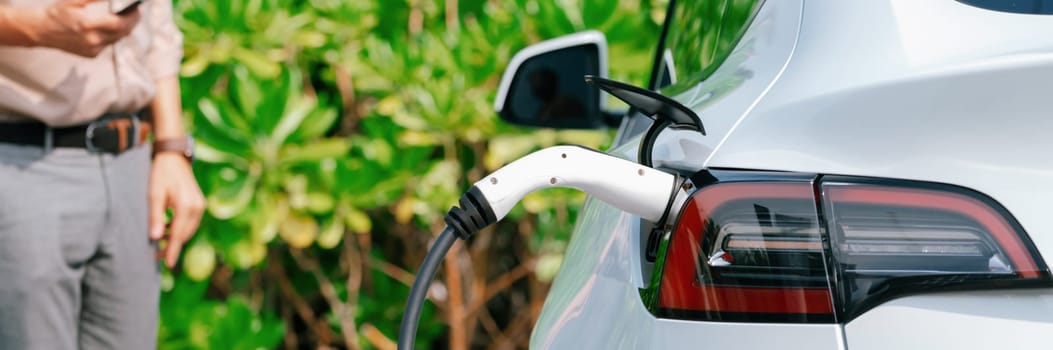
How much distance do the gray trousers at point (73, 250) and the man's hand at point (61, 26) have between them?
22 cm

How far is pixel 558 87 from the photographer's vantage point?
8.24ft

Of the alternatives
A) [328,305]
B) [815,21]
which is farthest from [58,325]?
[328,305]

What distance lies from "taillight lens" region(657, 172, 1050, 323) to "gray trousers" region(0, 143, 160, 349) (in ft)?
4.80

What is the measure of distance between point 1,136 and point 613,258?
1.34 meters

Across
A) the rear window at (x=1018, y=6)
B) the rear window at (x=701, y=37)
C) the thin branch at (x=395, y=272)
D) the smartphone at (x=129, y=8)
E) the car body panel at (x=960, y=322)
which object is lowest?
the car body panel at (x=960, y=322)

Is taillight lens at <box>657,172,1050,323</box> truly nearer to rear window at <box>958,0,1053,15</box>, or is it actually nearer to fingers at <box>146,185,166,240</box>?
rear window at <box>958,0,1053,15</box>

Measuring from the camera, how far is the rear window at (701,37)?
155 centimetres

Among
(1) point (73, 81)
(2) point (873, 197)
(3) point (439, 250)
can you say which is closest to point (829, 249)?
(2) point (873, 197)

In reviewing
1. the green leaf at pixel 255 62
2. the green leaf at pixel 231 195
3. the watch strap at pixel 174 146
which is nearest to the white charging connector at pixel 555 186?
the watch strap at pixel 174 146

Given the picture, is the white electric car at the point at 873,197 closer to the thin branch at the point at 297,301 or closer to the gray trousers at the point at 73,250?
the gray trousers at the point at 73,250

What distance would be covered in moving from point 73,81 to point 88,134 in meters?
0.10

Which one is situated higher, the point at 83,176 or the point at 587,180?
the point at 83,176

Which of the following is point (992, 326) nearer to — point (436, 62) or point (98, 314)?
point (98, 314)

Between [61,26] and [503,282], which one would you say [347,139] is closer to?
[503,282]
